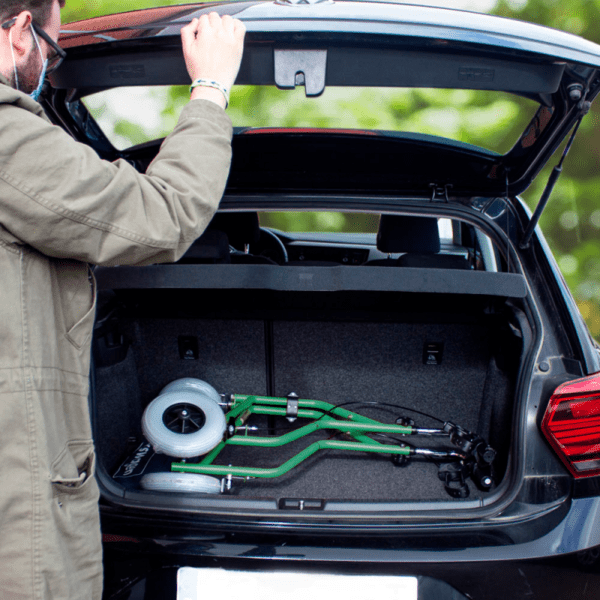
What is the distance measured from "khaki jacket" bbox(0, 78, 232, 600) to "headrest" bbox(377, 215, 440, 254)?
1.21m

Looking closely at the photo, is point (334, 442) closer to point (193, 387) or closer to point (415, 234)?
point (193, 387)

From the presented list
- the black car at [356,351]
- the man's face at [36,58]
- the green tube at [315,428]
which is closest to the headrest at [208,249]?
the black car at [356,351]

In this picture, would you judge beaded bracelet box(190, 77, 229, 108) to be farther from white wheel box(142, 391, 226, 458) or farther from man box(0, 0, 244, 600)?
white wheel box(142, 391, 226, 458)

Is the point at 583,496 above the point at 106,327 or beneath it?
beneath

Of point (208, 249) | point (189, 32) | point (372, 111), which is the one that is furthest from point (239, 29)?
point (372, 111)

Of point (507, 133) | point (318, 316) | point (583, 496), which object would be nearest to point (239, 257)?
point (318, 316)

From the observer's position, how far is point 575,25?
16.8 feet

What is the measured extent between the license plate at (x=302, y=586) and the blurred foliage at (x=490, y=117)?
3.76 metres

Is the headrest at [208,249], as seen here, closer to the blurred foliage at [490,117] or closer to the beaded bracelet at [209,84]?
the beaded bracelet at [209,84]

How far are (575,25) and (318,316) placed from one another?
4.99 m

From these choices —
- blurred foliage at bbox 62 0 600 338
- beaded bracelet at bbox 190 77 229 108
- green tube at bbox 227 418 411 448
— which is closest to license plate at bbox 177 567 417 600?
green tube at bbox 227 418 411 448

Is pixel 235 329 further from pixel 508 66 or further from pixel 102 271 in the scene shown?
pixel 508 66

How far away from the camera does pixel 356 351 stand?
1854 mm

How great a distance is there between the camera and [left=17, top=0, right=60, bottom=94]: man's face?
0.85 meters
